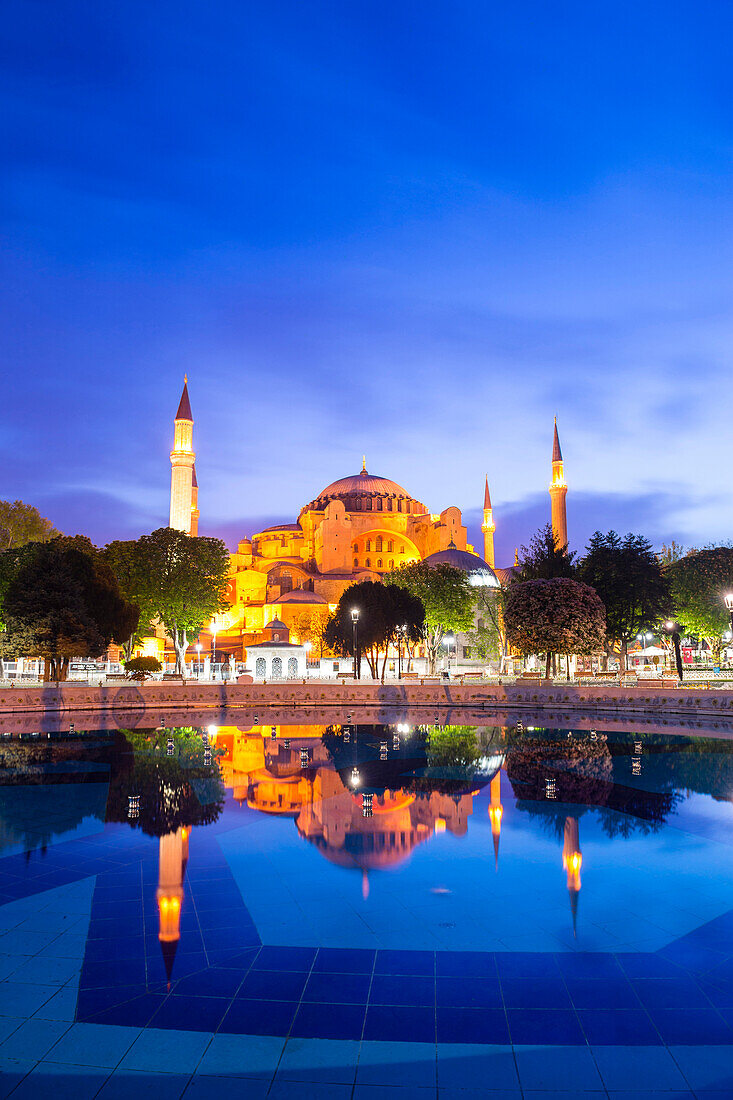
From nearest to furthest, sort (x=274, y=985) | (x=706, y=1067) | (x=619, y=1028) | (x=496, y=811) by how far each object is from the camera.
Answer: (x=706, y=1067)
(x=619, y=1028)
(x=274, y=985)
(x=496, y=811)

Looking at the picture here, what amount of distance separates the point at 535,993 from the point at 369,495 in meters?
85.2

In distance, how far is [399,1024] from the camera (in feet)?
15.2

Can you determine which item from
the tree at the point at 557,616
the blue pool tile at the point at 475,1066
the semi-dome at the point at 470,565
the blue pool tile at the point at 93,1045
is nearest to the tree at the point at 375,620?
the tree at the point at 557,616

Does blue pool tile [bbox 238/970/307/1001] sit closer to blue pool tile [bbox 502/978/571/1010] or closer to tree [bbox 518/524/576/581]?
blue pool tile [bbox 502/978/571/1010]

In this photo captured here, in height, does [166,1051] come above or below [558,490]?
below

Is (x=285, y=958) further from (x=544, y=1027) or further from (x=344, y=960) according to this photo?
(x=544, y=1027)

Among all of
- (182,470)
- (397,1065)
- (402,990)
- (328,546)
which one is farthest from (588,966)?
(328,546)

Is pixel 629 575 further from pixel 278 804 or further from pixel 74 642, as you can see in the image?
pixel 278 804

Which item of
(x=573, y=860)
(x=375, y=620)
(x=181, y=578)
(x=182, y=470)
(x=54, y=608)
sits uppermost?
(x=182, y=470)

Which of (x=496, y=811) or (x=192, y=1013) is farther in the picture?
(x=496, y=811)

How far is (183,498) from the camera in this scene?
59875 mm

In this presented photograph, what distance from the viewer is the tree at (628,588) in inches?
1596

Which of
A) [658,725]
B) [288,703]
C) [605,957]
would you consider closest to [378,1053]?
[605,957]

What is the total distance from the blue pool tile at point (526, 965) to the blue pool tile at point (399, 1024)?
0.90 m
